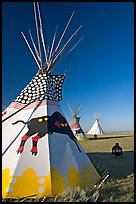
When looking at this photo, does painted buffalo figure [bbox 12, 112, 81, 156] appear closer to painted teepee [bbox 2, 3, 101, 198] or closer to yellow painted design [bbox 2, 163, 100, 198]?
painted teepee [bbox 2, 3, 101, 198]

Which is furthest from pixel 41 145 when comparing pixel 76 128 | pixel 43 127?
pixel 76 128

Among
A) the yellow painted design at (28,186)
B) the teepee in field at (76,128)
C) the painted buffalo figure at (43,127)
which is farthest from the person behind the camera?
the teepee in field at (76,128)

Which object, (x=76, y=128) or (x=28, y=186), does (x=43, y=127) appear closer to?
(x=28, y=186)

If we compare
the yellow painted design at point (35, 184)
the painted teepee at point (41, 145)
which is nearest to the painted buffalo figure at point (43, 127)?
the painted teepee at point (41, 145)

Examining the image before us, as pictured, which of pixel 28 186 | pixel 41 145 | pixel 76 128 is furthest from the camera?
pixel 76 128

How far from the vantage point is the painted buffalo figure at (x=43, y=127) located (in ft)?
13.7

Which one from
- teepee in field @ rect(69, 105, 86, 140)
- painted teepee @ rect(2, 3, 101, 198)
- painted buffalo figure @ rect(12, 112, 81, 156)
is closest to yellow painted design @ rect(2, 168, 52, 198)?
painted teepee @ rect(2, 3, 101, 198)

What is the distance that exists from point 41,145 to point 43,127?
0.42 metres

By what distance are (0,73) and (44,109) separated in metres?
1.55

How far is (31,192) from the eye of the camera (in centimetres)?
357

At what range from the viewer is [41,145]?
13.4 feet

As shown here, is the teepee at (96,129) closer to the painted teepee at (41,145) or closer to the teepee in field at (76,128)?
the teepee in field at (76,128)

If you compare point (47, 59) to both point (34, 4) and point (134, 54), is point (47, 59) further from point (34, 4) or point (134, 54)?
point (134, 54)

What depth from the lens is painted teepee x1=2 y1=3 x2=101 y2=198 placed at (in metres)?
3.66
